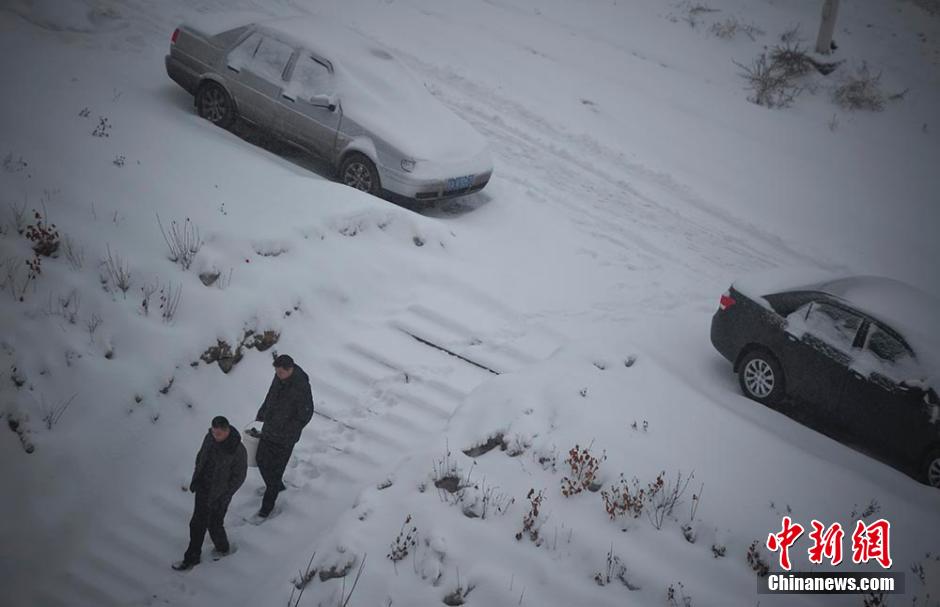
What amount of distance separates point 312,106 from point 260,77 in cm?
100

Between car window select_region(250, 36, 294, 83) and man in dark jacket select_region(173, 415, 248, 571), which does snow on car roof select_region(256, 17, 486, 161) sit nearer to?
car window select_region(250, 36, 294, 83)

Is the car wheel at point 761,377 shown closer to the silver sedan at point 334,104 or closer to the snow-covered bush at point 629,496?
the snow-covered bush at point 629,496

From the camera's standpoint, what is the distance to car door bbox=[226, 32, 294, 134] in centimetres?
895

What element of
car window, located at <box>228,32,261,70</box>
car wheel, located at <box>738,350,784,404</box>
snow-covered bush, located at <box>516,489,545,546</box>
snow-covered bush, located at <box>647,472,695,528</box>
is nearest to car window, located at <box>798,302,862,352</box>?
car wheel, located at <box>738,350,784,404</box>

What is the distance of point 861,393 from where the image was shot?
6379 millimetres

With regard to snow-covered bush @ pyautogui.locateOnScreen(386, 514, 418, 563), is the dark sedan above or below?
above

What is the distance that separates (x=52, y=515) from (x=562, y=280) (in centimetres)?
632

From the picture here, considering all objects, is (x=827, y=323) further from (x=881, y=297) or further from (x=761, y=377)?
(x=761, y=377)

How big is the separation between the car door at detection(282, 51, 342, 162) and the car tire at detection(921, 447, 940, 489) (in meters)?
8.04

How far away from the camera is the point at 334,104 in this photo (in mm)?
8641

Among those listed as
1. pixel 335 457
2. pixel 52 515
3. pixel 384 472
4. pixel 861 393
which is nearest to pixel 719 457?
pixel 861 393

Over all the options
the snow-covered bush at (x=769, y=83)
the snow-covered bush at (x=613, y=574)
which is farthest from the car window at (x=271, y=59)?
the snow-covered bush at (x=769, y=83)

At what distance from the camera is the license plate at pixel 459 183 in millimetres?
8836

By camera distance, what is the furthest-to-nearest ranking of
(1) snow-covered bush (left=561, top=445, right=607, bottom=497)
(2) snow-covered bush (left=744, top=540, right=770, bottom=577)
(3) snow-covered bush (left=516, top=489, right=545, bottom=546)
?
(1) snow-covered bush (left=561, top=445, right=607, bottom=497) < (3) snow-covered bush (left=516, top=489, right=545, bottom=546) < (2) snow-covered bush (left=744, top=540, right=770, bottom=577)
